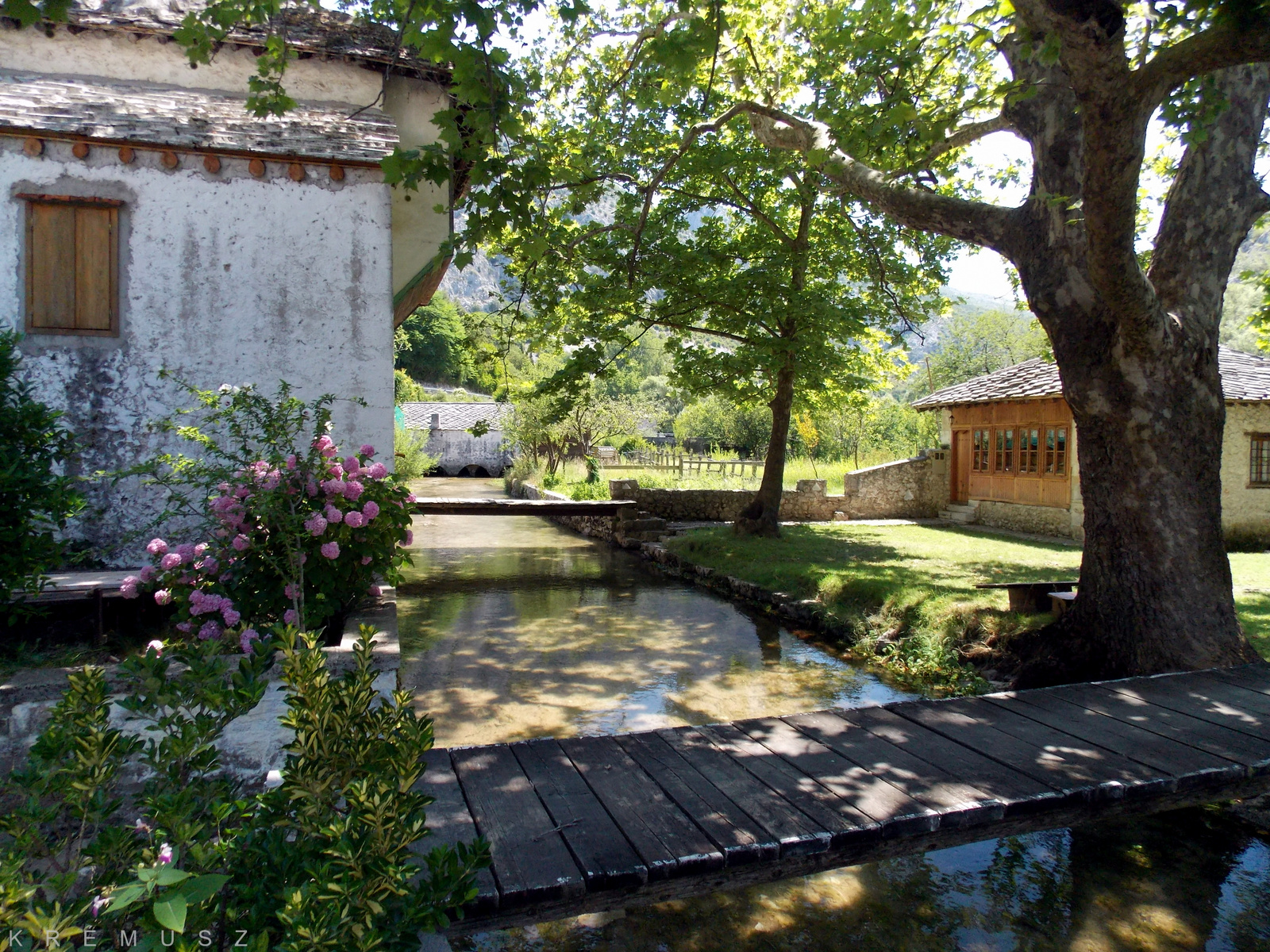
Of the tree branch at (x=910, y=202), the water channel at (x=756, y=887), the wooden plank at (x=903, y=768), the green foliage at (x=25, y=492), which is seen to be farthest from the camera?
the tree branch at (x=910, y=202)

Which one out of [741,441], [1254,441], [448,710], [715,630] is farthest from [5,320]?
[741,441]

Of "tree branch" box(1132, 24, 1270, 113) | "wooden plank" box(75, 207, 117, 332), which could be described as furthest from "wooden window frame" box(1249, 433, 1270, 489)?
"wooden plank" box(75, 207, 117, 332)

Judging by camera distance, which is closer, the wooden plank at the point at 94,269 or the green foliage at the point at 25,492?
the green foliage at the point at 25,492

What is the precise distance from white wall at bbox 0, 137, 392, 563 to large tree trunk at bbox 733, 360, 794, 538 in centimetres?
822

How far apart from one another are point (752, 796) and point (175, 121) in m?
7.03

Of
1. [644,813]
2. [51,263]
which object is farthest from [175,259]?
[644,813]

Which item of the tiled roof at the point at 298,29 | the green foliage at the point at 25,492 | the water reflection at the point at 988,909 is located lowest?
the water reflection at the point at 988,909

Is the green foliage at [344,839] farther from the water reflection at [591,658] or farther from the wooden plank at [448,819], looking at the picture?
the water reflection at [591,658]

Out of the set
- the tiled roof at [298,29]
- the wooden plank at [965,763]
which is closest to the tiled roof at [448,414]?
the tiled roof at [298,29]

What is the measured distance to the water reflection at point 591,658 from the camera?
6.66 m

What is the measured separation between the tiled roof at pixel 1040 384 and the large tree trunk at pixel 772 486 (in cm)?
438

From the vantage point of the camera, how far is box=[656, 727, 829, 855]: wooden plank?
118 inches

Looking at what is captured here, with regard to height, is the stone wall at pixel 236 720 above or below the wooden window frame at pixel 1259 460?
below

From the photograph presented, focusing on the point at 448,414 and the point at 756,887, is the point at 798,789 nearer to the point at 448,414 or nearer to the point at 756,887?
the point at 756,887
